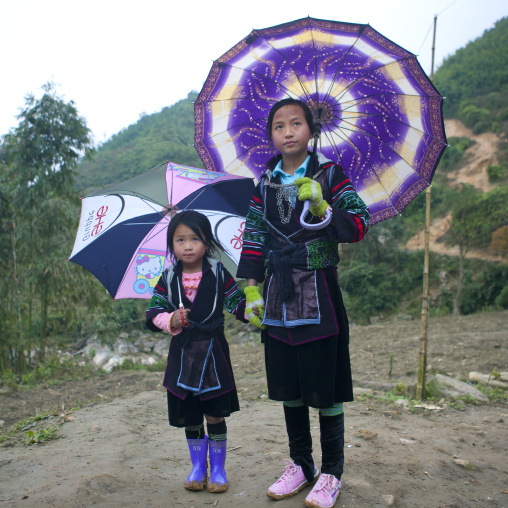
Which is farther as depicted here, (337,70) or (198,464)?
(337,70)

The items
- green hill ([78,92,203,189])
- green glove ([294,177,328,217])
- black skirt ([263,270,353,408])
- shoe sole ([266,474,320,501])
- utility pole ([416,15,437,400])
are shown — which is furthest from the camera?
green hill ([78,92,203,189])

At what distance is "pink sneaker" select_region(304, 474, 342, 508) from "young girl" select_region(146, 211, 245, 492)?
460 millimetres

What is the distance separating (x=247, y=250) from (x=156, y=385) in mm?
3769

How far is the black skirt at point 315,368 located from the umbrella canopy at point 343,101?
85cm

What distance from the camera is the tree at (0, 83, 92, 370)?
677cm

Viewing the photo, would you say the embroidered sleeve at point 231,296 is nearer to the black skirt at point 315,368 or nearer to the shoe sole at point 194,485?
the black skirt at point 315,368

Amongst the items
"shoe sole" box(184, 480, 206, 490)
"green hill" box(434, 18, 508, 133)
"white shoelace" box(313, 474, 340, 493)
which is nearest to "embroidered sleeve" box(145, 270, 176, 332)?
"shoe sole" box(184, 480, 206, 490)

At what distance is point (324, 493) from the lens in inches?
78.9

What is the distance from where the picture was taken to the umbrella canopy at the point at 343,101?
242 centimetres

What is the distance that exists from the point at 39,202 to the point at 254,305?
5.86 m

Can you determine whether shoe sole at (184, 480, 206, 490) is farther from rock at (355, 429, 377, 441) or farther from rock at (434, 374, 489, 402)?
rock at (434, 374, 489, 402)

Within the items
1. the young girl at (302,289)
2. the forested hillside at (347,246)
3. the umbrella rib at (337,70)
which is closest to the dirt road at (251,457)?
the young girl at (302,289)

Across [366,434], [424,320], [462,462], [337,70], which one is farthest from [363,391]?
[337,70]

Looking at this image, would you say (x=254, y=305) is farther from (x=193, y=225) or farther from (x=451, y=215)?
(x=451, y=215)
